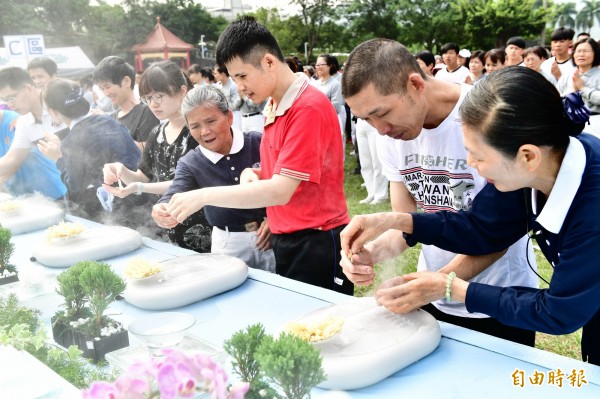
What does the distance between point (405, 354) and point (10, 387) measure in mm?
772

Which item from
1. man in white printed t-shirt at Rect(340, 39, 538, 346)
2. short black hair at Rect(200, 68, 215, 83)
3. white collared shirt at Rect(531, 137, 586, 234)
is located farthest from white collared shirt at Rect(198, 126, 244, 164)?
short black hair at Rect(200, 68, 215, 83)

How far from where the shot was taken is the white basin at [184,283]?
5.09ft

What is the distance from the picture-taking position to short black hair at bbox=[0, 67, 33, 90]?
3127 mm

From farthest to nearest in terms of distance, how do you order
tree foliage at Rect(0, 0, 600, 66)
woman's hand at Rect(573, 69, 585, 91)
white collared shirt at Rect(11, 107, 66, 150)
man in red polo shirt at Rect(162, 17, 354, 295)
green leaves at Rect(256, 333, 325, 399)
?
1. tree foliage at Rect(0, 0, 600, 66)
2. woman's hand at Rect(573, 69, 585, 91)
3. white collared shirt at Rect(11, 107, 66, 150)
4. man in red polo shirt at Rect(162, 17, 354, 295)
5. green leaves at Rect(256, 333, 325, 399)

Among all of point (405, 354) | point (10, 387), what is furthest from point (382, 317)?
point (10, 387)

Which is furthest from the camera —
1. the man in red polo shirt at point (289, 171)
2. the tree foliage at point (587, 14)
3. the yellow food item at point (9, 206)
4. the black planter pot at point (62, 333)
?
the tree foliage at point (587, 14)

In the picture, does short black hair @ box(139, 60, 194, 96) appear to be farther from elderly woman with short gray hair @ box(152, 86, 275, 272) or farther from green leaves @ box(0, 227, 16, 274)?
green leaves @ box(0, 227, 16, 274)


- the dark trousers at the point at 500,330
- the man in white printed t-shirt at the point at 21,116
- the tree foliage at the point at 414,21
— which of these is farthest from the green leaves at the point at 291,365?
the tree foliage at the point at 414,21

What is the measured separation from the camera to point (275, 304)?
1.56 m

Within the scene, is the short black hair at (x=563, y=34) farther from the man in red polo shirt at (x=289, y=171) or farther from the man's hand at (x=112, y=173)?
the man's hand at (x=112, y=173)

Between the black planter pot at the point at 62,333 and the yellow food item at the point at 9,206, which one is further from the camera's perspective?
the yellow food item at the point at 9,206

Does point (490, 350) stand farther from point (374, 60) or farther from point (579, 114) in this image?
point (374, 60)

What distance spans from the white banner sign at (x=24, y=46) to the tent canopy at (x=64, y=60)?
39 mm

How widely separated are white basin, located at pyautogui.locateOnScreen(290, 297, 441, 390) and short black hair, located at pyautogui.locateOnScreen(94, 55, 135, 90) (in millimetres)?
2058
